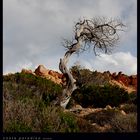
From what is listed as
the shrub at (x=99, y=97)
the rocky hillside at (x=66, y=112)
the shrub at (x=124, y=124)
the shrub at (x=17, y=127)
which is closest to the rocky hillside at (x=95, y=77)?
the shrub at (x=99, y=97)

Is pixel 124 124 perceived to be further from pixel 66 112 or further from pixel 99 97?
pixel 99 97

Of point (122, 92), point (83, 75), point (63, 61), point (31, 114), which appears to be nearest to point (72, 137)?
point (31, 114)

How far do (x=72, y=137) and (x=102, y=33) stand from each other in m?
10.5

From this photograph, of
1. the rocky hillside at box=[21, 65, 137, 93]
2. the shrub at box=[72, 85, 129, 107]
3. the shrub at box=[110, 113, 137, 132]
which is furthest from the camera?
the rocky hillside at box=[21, 65, 137, 93]

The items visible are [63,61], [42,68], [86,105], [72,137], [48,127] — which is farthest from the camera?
[42,68]

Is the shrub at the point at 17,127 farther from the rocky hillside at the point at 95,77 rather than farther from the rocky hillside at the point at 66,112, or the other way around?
the rocky hillside at the point at 95,77

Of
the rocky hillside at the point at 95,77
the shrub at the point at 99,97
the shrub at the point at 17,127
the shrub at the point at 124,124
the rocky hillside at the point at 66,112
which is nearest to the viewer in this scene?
the shrub at the point at 17,127

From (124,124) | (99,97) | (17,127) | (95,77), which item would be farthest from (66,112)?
(95,77)

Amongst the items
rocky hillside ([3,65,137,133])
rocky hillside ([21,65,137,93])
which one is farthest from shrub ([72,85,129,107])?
rocky hillside ([21,65,137,93])

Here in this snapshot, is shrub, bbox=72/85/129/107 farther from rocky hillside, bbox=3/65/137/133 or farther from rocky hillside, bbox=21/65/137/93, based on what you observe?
rocky hillside, bbox=21/65/137/93

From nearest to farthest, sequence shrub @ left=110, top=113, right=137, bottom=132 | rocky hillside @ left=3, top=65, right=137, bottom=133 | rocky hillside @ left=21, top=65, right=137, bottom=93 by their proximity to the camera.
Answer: rocky hillside @ left=3, top=65, right=137, bottom=133 < shrub @ left=110, top=113, right=137, bottom=132 < rocky hillside @ left=21, top=65, right=137, bottom=93

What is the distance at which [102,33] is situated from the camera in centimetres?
1931

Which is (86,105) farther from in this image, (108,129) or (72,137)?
(72,137)

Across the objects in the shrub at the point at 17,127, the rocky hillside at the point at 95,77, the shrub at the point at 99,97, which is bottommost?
the shrub at the point at 17,127
